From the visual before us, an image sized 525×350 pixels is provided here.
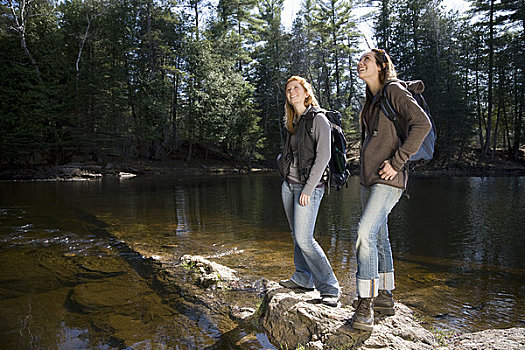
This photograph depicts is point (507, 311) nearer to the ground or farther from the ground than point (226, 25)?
nearer to the ground

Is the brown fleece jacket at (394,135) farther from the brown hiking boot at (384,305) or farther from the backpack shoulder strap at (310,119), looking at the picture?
the brown hiking boot at (384,305)

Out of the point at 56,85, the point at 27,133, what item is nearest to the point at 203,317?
the point at 27,133

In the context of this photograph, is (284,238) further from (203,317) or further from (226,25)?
(226,25)

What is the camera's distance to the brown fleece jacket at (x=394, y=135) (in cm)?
227

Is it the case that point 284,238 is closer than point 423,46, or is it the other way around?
point 284,238

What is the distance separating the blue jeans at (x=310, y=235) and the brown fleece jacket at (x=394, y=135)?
0.50 meters

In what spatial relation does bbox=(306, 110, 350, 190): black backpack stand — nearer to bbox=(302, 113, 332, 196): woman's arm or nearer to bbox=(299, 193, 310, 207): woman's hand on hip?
bbox=(302, 113, 332, 196): woman's arm

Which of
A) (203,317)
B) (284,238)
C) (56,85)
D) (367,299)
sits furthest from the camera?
(56,85)

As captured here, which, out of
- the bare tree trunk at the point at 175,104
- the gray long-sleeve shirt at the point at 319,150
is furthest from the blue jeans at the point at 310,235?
the bare tree trunk at the point at 175,104

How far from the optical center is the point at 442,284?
4375 millimetres

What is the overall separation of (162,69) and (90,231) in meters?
24.1

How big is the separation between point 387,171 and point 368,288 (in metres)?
0.81

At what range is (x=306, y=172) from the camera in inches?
111

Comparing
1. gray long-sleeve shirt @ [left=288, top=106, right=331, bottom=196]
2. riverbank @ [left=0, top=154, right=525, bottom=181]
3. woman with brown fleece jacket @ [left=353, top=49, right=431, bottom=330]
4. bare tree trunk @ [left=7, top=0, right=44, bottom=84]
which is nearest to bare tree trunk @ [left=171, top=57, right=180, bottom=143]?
riverbank @ [left=0, top=154, right=525, bottom=181]
